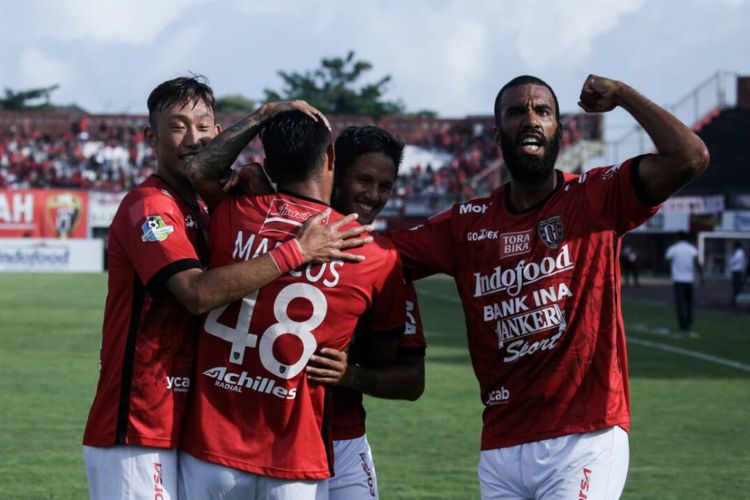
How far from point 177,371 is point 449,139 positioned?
207ft

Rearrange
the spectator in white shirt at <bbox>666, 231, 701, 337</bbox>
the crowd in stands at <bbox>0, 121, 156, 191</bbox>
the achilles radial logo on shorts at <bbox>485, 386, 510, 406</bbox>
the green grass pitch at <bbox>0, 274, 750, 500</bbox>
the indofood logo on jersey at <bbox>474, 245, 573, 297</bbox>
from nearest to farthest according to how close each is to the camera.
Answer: the indofood logo on jersey at <bbox>474, 245, 573, 297</bbox> < the achilles radial logo on shorts at <bbox>485, 386, 510, 406</bbox> < the green grass pitch at <bbox>0, 274, 750, 500</bbox> < the spectator in white shirt at <bbox>666, 231, 701, 337</bbox> < the crowd in stands at <bbox>0, 121, 156, 191</bbox>

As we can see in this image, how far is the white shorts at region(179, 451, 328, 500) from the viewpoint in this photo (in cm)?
401

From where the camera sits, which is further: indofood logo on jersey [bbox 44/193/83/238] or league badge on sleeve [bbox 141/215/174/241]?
indofood logo on jersey [bbox 44/193/83/238]

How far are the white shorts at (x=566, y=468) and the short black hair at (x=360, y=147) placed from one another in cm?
132

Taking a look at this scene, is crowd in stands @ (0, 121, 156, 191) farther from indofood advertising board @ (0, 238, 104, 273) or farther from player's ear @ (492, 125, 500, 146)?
player's ear @ (492, 125, 500, 146)

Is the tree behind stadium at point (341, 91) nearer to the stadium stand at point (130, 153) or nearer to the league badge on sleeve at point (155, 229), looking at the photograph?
the stadium stand at point (130, 153)

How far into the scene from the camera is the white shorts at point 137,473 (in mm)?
4121

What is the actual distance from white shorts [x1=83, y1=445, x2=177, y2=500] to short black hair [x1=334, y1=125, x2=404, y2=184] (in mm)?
1421

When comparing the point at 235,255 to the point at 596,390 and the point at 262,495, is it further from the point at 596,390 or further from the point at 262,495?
the point at 596,390

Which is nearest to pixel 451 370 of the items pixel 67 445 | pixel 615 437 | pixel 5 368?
pixel 5 368

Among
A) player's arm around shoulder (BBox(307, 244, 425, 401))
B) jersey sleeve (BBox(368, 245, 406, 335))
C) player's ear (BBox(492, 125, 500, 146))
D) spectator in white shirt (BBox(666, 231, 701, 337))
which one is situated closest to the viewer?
player's arm around shoulder (BBox(307, 244, 425, 401))

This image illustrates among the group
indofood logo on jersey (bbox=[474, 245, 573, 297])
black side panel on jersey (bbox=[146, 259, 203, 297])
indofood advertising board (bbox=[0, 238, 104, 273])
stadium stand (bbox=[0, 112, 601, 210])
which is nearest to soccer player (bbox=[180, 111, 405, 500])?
black side panel on jersey (bbox=[146, 259, 203, 297])

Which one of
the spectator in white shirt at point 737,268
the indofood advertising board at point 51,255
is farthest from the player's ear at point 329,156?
the indofood advertising board at point 51,255

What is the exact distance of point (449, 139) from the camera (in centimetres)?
6669
